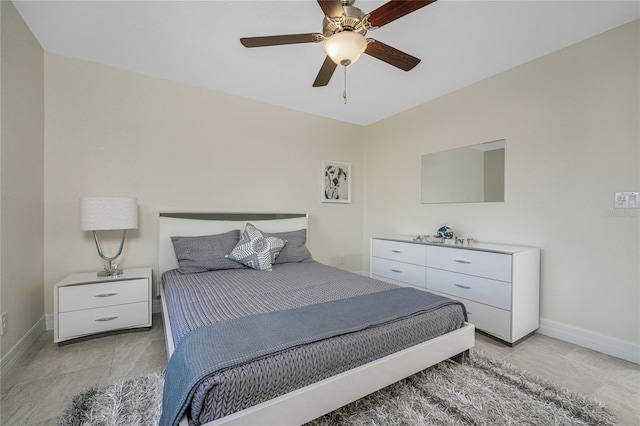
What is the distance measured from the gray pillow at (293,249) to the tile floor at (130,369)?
1255 mm

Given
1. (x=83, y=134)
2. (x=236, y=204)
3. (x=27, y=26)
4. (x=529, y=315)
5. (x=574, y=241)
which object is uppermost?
(x=27, y=26)

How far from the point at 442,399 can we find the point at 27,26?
3.74 meters

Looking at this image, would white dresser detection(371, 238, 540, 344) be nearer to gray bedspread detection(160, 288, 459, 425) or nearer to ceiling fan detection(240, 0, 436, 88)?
gray bedspread detection(160, 288, 459, 425)

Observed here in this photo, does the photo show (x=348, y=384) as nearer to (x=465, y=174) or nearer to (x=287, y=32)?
(x=287, y=32)

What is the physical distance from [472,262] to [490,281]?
204 millimetres

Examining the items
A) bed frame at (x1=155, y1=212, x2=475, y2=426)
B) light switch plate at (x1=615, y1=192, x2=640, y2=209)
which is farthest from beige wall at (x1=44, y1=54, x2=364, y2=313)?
light switch plate at (x1=615, y1=192, x2=640, y2=209)

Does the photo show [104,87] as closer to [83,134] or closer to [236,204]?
[83,134]

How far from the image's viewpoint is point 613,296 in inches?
80.4

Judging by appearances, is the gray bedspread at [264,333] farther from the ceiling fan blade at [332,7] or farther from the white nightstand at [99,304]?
the ceiling fan blade at [332,7]

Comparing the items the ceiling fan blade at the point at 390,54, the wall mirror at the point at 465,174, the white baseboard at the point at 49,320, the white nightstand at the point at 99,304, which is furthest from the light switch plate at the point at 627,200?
the white baseboard at the point at 49,320

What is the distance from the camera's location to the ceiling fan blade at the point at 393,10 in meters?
1.34

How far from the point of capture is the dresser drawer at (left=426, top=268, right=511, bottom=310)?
2176mm

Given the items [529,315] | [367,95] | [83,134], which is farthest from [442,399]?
[83,134]

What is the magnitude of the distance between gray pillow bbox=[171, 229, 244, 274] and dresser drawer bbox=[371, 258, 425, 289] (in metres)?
1.69
